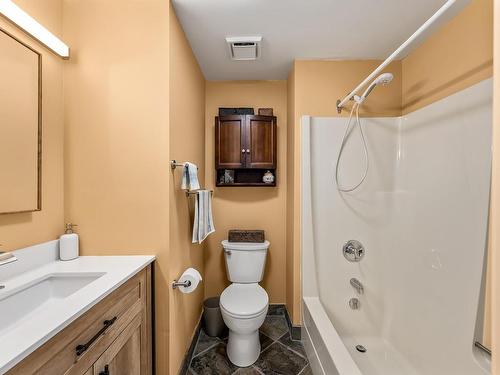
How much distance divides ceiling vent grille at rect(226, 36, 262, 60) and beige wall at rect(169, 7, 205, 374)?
1.09 ft

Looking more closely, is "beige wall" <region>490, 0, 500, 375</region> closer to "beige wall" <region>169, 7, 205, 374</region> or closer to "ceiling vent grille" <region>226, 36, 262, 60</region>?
"beige wall" <region>169, 7, 205, 374</region>

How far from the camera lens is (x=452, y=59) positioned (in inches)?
59.5

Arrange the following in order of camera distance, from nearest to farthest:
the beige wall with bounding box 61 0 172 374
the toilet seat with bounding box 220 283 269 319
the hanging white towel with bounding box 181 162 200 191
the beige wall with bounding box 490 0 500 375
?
the beige wall with bounding box 490 0 500 375 → the beige wall with bounding box 61 0 172 374 → the hanging white towel with bounding box 181 162 200 191 → the toilet seat with bounding box 220 283 269 319

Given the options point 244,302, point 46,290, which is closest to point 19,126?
point 46,290

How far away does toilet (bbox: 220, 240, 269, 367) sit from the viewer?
5.32 ft

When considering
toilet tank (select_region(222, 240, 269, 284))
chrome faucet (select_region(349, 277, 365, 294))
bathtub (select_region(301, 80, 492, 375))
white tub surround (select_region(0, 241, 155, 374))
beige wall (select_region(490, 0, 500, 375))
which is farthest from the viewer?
toilet tank (select_region(222, 240, 269, 284))

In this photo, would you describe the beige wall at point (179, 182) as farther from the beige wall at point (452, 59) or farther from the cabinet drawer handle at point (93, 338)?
the beige wall at point (452, 59)

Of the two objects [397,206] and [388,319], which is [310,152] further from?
[388,319]

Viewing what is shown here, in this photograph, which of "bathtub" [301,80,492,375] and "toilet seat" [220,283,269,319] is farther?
"toilet seat" [220,283,269,319]

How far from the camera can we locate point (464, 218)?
1.30 meters

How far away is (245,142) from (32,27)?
1.49 metres

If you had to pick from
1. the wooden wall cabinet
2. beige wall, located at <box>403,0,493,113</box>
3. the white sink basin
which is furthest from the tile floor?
beige wall, located at <box>403,0,493,113</box>

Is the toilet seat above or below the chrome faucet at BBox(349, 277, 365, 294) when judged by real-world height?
below

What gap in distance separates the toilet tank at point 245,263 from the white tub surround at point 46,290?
93cm
